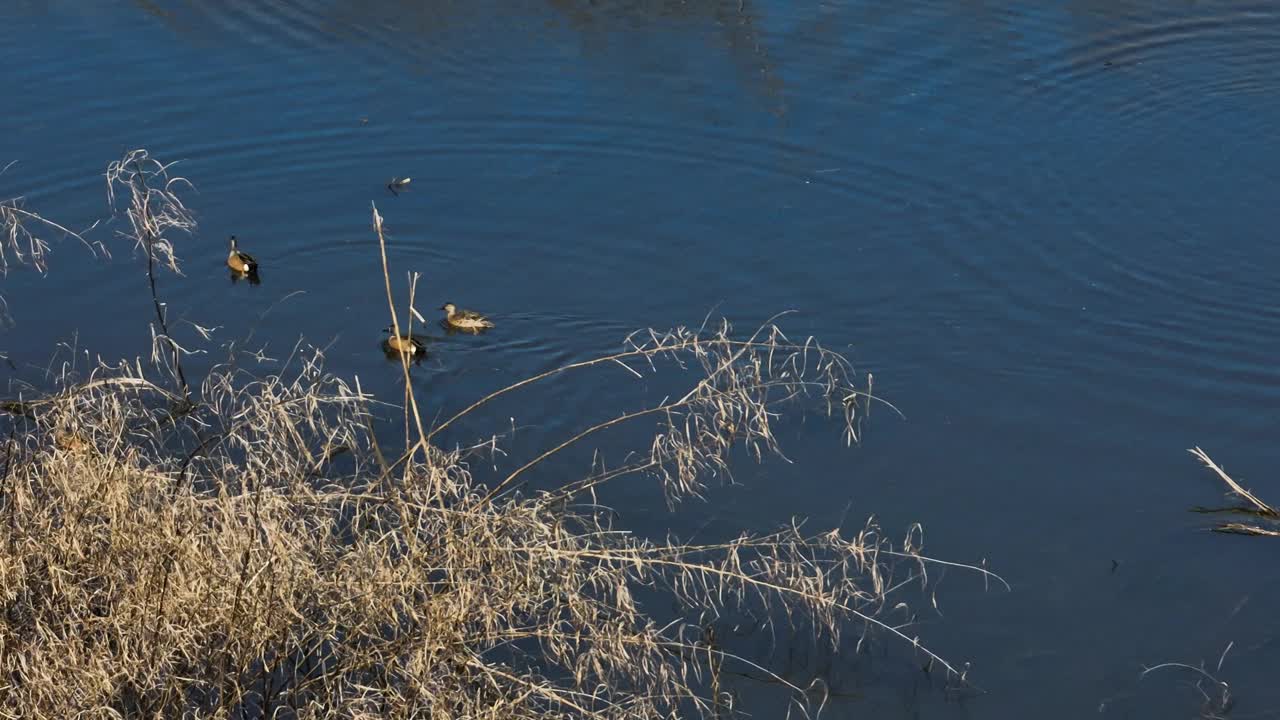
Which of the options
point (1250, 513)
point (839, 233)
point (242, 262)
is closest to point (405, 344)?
point (242, 262)

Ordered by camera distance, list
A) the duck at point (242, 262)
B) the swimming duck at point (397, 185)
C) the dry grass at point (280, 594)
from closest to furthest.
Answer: the dry grass at point (280, 594) → the duck at point (242, 262) → the swimming duck at point (397, 185)

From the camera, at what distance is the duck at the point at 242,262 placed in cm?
1070

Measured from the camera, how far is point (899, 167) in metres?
11.9

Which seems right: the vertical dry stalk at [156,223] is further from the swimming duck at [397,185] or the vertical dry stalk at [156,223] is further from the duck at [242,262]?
the swimming duck at [397,185]

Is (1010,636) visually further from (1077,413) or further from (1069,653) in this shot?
(1077,413)

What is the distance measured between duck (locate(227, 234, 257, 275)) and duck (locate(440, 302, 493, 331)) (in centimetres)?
167

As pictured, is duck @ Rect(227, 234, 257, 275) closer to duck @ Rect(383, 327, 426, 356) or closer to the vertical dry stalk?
the vertical dry stalk

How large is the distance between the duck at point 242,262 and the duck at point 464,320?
1.67 m

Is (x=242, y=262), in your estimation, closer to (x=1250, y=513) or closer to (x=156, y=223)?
(x=156, y=223)

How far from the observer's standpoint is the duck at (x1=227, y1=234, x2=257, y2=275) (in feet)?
35.1

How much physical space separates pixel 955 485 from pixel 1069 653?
1.41 metres

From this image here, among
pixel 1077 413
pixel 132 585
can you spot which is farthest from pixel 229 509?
pixel 1077 413

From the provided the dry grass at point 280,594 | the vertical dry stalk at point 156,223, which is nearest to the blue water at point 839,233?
the vertical dry stalk at point 156,223

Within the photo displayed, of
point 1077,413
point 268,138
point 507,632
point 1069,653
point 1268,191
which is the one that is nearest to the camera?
Answer: point 507,632
